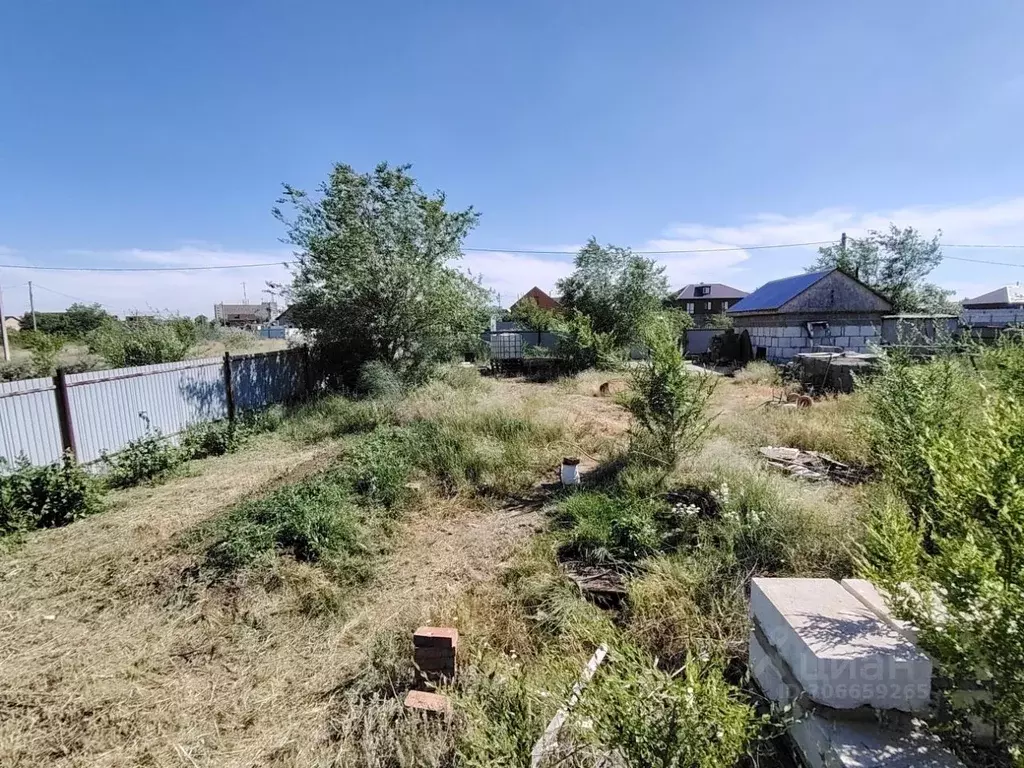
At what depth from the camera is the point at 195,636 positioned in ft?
9.81

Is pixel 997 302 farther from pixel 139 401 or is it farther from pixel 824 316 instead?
pixel 139 401

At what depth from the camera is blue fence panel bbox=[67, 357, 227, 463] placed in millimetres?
5598

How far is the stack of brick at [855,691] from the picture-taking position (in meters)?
1.52

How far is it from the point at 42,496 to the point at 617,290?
578 inches

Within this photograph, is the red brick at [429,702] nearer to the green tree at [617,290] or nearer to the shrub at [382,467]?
the shrub at [382,467]

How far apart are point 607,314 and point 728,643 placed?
1430 cm

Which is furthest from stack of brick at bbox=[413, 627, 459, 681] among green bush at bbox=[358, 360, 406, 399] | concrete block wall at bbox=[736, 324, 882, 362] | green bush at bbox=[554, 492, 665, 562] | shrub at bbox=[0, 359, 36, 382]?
concrete block wall at bbox=[736, 324, 882, 362]

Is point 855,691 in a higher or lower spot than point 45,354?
lower

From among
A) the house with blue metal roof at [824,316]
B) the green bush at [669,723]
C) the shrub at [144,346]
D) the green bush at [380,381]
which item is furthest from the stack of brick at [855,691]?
the house with blue metal roof at [824,316]

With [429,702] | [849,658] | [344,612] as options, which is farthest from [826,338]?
[429,702]

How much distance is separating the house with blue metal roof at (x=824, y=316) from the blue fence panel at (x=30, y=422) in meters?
17.2

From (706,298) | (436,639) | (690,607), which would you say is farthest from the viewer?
(706,298)

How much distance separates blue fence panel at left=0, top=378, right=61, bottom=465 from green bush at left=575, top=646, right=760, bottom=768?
622 cm

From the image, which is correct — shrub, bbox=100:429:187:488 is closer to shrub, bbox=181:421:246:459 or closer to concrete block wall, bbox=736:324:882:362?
shrub, bbox=181:421:246:459
